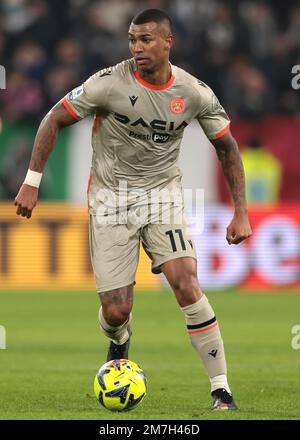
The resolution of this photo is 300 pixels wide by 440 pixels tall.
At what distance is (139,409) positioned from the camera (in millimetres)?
7805

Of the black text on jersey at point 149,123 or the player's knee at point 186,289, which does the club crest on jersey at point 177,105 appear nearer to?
the black text on jersey at point 149,123

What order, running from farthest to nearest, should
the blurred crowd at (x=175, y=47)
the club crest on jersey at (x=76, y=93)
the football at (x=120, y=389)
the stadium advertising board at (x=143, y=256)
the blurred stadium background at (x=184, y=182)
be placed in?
the blurred crowd at (x=175, y=47) → the stadium advertising board at (x=143, y=256) → the blurred stadium background at (x=184, y=182) → the club crest on jersey at (x=76, y=93) → the football at (x=120, y=389)

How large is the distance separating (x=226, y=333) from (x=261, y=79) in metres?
7.48

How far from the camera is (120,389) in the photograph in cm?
761

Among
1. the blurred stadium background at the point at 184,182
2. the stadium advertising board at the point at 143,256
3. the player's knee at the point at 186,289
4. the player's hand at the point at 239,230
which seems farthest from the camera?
the stadium advertising board at the point at 143,256

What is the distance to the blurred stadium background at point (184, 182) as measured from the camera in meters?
12.8

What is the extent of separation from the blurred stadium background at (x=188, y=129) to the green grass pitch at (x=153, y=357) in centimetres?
66

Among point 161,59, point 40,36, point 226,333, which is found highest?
point 40,36

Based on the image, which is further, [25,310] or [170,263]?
[25,310]

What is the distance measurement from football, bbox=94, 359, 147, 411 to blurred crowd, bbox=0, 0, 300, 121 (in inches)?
Answer: 427

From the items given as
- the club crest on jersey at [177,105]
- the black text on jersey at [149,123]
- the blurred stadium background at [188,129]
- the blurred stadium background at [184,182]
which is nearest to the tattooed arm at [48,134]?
the black text on jersey at [149,123]

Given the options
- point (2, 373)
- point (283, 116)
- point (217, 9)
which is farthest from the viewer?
point (217, 9)
